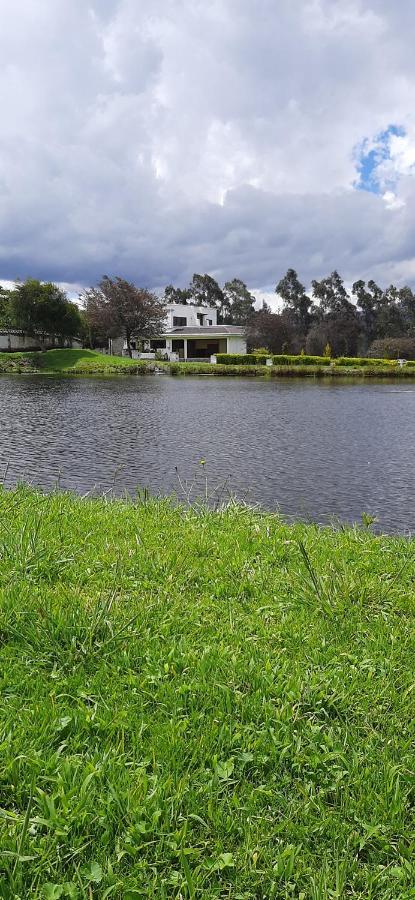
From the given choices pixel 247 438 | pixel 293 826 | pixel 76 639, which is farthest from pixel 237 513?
pixel 247 438

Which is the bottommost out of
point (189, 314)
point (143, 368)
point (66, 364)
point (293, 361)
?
point (143, 368)

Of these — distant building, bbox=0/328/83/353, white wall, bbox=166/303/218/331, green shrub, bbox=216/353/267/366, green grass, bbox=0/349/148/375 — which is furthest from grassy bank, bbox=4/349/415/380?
white wall, bbox=166/303/218/331

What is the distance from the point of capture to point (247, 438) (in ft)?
56.4

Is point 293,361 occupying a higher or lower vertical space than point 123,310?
lower

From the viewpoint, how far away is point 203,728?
8.57 feet

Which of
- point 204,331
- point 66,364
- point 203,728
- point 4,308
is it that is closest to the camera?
point 203,728

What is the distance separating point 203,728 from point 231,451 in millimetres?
12251

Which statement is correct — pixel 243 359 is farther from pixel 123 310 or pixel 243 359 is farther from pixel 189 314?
pixel 189 314

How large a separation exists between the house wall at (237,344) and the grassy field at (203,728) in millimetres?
68185

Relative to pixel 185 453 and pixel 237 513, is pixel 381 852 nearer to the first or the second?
pixel 237 513

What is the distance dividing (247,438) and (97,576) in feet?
42.9

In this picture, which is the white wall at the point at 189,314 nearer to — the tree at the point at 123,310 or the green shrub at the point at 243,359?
the tree at the point at 123,310

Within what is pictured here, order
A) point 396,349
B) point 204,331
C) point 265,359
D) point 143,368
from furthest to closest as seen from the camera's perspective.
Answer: point 396,349 → point 204,331 → point 265,359 → point 143,368

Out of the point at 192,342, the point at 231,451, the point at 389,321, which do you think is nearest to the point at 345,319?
the point at 389,321
